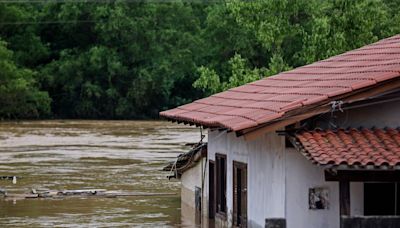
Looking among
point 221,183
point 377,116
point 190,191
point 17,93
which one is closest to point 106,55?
point 17,93

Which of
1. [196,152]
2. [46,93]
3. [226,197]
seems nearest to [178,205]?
[196,152]

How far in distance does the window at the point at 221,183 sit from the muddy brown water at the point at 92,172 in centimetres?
144

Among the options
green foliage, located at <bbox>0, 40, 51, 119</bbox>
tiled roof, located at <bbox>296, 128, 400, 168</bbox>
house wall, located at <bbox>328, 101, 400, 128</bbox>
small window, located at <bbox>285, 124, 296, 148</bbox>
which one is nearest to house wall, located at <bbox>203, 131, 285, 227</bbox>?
small window, located at <bbox>285, 124, 296, 148</bbox>

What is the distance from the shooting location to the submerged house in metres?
14.4

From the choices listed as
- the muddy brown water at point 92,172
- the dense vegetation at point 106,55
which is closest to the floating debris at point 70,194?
the muddy brown water at point 92,172

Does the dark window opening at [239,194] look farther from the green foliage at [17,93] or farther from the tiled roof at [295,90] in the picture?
the green foliage at [17,93]

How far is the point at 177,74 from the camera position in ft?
287

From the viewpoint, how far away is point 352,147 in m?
14.4

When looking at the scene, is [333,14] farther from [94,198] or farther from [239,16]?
[94,198]

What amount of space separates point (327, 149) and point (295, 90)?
3.13 m

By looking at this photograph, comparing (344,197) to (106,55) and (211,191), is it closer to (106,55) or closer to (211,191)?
(211,191)

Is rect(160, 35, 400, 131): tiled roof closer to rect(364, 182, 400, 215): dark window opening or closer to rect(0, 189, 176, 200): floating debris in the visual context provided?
rect(364, 182, 400, 215): dark window opening

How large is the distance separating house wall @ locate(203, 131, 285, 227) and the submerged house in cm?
2

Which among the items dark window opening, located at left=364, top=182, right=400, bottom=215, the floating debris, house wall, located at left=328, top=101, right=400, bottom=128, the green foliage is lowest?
the floating debris
